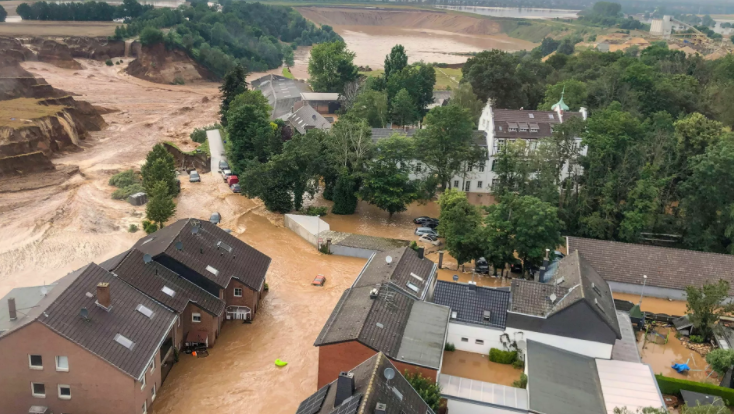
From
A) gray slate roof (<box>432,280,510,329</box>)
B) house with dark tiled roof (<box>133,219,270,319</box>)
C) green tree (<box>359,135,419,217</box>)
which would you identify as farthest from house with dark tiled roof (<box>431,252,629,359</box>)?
green tree (<box>359,135,419,217</box>)

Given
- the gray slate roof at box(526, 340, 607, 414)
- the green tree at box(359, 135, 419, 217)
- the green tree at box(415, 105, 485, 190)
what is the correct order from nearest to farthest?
the gray slate roof at box(526, 340, 607, 414) → the green tree at box(359, 135, 419, 217) → the green tree at box(415, 105, 485, 190)

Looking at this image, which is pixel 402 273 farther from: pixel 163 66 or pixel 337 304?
pixel 163 66

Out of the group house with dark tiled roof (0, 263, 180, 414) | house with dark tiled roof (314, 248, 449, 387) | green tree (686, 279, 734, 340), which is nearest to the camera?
house with dark tiled roof (0, 263, 180, 414)

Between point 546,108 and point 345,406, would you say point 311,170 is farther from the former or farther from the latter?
point 345,406

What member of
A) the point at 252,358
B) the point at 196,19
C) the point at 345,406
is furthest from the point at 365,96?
the point at 196,19

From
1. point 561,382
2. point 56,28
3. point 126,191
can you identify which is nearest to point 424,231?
point 561,382

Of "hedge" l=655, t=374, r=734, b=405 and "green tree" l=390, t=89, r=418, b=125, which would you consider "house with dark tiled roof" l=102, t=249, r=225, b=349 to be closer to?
"hedge" l=655, t=374, r=734, b=405

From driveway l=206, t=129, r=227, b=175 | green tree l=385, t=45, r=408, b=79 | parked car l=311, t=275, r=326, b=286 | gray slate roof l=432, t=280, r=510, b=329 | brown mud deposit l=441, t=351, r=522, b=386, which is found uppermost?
green tree l=385, t=45, r=408, b=79
